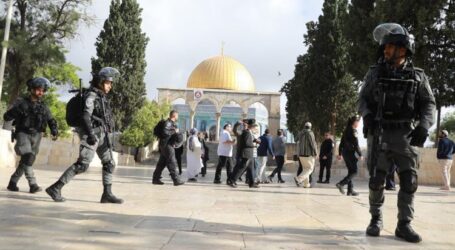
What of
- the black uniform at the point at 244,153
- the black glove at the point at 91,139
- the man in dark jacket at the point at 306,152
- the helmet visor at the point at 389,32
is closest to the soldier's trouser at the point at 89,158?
the black glove at the point at 91,139

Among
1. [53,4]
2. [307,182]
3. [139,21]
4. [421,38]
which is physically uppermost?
[139,21]

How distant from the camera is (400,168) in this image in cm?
433

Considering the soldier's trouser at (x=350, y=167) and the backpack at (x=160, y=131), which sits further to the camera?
the backpack at (x=160, y=131)

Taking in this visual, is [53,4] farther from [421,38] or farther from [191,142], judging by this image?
[421,38]

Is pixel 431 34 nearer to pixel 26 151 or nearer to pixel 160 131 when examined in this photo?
pixel 160 131

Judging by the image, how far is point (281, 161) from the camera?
14.6m

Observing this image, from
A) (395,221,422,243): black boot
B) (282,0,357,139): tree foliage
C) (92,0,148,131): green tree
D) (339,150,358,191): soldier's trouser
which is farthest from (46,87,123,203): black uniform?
A: (92,0,148,131): green tree

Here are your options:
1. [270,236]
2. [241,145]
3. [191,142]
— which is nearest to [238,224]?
[270,236]

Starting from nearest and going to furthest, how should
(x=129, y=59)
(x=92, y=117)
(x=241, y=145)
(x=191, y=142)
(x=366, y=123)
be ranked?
1. (x=366, y=123)
2. (x=92, y=117)
3. (x=241, y=145)
4. (x=191, y=142)
5. (x=129, y=59)

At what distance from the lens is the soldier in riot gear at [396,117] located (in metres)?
4.27

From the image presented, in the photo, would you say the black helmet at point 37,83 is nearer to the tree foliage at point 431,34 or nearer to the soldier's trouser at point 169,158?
the soldier's trouser at point 169,158

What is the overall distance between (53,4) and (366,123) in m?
21.6

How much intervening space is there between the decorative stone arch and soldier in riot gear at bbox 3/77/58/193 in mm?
49317

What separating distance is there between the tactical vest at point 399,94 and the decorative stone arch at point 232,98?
52.6m
